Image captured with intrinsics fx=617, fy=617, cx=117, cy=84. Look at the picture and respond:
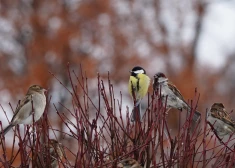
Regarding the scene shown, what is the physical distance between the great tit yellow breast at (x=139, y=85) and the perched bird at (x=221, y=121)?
634 mm

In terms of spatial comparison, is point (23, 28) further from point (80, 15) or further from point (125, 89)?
point (125, 89)

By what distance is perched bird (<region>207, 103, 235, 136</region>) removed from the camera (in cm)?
521

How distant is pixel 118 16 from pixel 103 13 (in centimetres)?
132

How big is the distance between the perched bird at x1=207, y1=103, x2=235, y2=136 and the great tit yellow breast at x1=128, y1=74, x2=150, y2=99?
0.63 meters

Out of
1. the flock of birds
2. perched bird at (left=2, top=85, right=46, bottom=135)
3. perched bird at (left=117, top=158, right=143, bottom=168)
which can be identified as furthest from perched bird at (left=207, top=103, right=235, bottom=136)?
perched bird at (left=2, top=85, right=46, bottom=135)

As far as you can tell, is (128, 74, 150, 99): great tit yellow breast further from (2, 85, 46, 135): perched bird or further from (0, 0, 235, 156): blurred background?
(0, 0, 235, 156): blurred background

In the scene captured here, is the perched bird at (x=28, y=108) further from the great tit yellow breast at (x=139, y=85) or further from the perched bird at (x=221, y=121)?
the perched bird at (x=221, y=121)

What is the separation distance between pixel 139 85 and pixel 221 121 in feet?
2.55

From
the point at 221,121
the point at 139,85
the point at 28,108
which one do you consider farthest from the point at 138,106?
the point at 28,108

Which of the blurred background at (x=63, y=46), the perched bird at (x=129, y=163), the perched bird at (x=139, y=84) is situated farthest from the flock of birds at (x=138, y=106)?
the blurred background at (x=63, y=46)

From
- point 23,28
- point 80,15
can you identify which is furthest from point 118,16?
point 23,28

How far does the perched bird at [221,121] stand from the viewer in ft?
17.1

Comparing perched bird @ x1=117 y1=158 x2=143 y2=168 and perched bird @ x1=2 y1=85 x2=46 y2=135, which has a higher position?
perched bird @ x1=2 y1=85 x2=46 y2=135

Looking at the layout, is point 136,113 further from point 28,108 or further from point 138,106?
point 28,108
